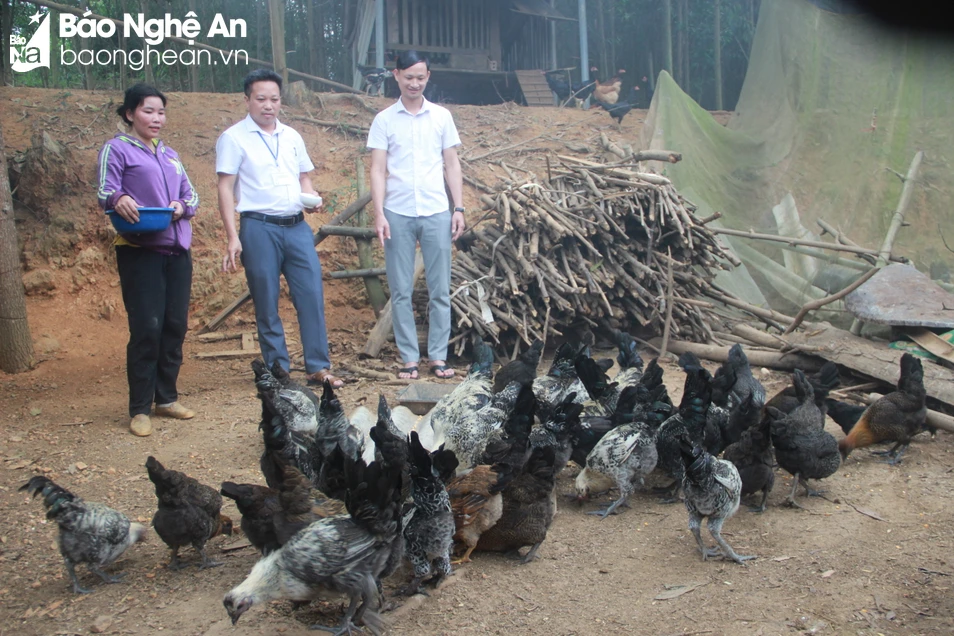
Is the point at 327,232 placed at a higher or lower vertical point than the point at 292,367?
higher

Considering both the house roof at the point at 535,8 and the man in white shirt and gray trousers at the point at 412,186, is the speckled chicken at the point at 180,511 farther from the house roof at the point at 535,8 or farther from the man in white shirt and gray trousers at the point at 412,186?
the house roof at the point at 535,8

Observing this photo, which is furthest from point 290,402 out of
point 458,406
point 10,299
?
point 10,299

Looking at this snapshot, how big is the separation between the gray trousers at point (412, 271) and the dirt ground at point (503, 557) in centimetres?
54

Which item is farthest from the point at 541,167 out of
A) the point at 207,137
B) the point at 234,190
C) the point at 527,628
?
the point at 527,628

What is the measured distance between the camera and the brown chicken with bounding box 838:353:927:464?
569cm

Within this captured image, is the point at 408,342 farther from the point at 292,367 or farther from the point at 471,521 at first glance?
the point at 471,521

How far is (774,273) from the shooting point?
9.94 m

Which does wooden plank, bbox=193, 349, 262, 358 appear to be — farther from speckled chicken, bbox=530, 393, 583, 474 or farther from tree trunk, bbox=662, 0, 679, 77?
tree trunk, bbox=662, 0, 679, 77

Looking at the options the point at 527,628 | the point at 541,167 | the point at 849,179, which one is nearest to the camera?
the point at 527,628

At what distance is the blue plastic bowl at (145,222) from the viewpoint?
17.9 ft

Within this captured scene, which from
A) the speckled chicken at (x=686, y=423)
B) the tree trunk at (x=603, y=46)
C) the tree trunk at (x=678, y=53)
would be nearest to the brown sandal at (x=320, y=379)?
the speckled chicken at (x=686, y=423)

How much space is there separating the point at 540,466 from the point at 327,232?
575 cm

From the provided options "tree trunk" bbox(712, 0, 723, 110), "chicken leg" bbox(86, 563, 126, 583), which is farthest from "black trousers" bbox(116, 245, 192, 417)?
"tree trunk" bbox(712, 0, 723, 110)

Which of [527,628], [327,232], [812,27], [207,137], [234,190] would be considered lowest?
[527,628]
